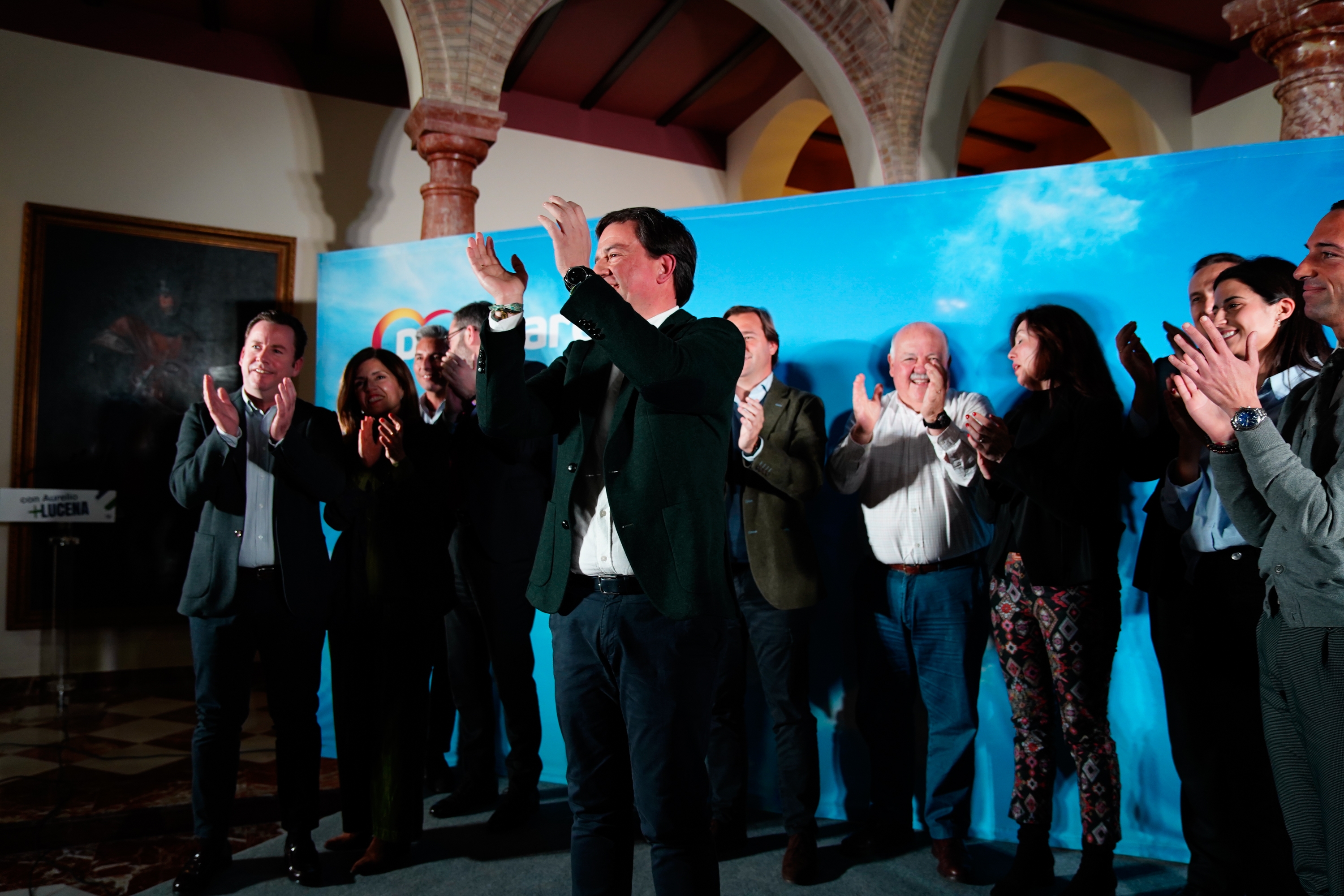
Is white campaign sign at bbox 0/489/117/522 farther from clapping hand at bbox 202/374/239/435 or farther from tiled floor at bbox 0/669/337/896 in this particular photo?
clapping hand at bbox 202/374/239/435

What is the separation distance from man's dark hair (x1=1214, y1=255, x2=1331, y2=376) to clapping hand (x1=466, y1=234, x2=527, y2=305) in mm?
1855

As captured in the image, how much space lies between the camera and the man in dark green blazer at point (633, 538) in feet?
A: 5.28

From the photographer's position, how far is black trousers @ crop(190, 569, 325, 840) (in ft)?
8.38

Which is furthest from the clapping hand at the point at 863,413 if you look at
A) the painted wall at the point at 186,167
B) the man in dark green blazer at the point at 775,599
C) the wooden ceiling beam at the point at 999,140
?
the wooden ceiling beam at the point at 999,140

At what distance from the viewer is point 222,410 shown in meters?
2.52

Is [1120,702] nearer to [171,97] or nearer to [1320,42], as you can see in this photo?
[1320,42]

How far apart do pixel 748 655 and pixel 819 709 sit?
0.32m

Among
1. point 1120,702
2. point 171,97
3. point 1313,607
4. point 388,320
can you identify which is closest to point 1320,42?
point 1120,702

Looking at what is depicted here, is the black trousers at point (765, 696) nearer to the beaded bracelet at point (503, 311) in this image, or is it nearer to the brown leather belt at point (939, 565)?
the brown leather belt at point (939, 565)

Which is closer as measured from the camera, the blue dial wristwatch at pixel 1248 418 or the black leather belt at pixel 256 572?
the blue dial wristwatch at pixel 1248 418

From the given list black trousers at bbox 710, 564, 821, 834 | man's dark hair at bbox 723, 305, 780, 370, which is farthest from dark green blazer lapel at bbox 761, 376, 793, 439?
black trousers at bbox 710, 564, 821, 834

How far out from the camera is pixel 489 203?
7.33 meters

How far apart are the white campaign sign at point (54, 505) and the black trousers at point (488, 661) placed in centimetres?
308

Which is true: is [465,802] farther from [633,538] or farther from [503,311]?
[503,311]
